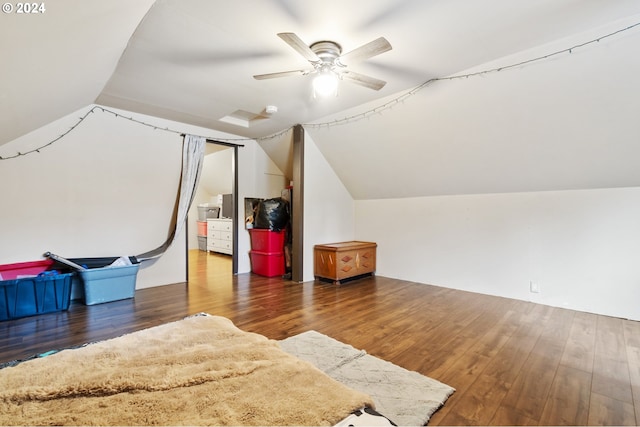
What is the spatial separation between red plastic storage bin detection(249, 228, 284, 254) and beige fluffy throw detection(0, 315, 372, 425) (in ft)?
11.9

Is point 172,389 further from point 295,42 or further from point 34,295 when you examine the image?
point 34,295

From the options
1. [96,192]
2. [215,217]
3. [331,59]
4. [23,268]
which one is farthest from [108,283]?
[215,217]

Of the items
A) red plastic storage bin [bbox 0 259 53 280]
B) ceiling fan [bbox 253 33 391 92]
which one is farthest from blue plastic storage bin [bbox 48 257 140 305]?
ceiling fan [bbox 253 33 391 92]

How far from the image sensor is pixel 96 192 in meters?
3.79

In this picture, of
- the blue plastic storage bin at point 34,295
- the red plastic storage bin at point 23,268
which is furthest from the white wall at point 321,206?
the red plastic storage bin at point 23,268

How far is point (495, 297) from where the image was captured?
3816mm

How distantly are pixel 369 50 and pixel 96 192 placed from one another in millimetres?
3790

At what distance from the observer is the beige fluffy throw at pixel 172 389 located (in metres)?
0.89

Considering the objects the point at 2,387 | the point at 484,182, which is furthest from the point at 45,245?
the point at 484,182

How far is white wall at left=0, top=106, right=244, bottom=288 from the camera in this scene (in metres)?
3.29

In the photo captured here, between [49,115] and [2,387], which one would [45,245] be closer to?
[49,115]

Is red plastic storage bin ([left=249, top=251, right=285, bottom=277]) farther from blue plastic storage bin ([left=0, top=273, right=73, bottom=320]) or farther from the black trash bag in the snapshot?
blue plastic storage bin ([left=0, top=273, right=73, bottom=320])

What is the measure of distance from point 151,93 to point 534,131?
4.26 metres

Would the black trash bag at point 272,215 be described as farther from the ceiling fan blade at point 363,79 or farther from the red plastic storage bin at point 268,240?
the ceiling fan blade at point 363,79
